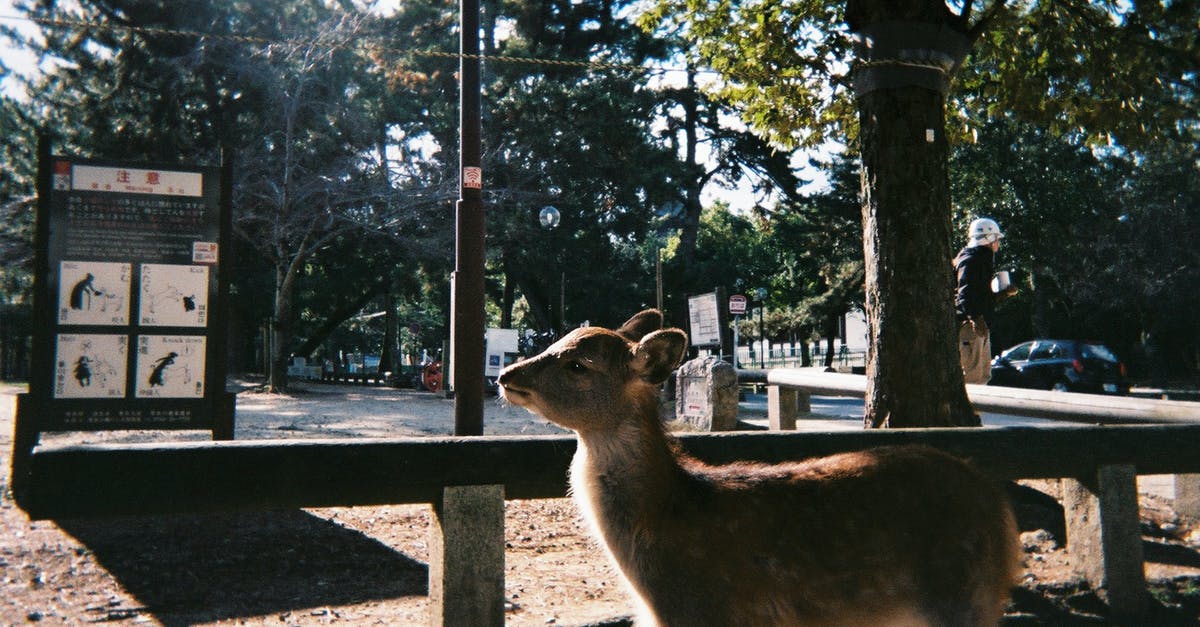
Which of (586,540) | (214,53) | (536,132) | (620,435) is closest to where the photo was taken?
(620,435)

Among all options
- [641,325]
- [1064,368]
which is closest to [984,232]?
[641,325]

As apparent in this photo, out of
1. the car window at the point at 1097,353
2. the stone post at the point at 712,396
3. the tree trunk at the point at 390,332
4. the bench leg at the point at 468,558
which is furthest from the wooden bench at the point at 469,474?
the tree trunk at the point at 390,332

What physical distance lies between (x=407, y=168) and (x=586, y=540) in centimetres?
2146

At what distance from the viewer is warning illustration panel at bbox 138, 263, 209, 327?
25.2 feet

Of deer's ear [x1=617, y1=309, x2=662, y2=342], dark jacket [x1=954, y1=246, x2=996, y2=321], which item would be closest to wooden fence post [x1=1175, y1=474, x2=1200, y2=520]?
dark jacket [x1=954, y1=246, x2=996, y2=321]

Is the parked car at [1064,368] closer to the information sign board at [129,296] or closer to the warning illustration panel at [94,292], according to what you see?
the information sign board at [129,296]

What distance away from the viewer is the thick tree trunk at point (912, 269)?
6.09 m

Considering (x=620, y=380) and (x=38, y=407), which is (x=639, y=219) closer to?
(x=38, y=407)

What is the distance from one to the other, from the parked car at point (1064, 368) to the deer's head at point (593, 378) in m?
23.2

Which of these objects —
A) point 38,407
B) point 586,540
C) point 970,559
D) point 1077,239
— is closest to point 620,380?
point 970,559

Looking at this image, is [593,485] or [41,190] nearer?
[593,485]

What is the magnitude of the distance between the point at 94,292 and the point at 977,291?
8163 mm

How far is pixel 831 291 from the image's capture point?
4175 centimetres

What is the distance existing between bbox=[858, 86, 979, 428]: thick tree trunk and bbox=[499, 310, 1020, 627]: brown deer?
2.75 metres
